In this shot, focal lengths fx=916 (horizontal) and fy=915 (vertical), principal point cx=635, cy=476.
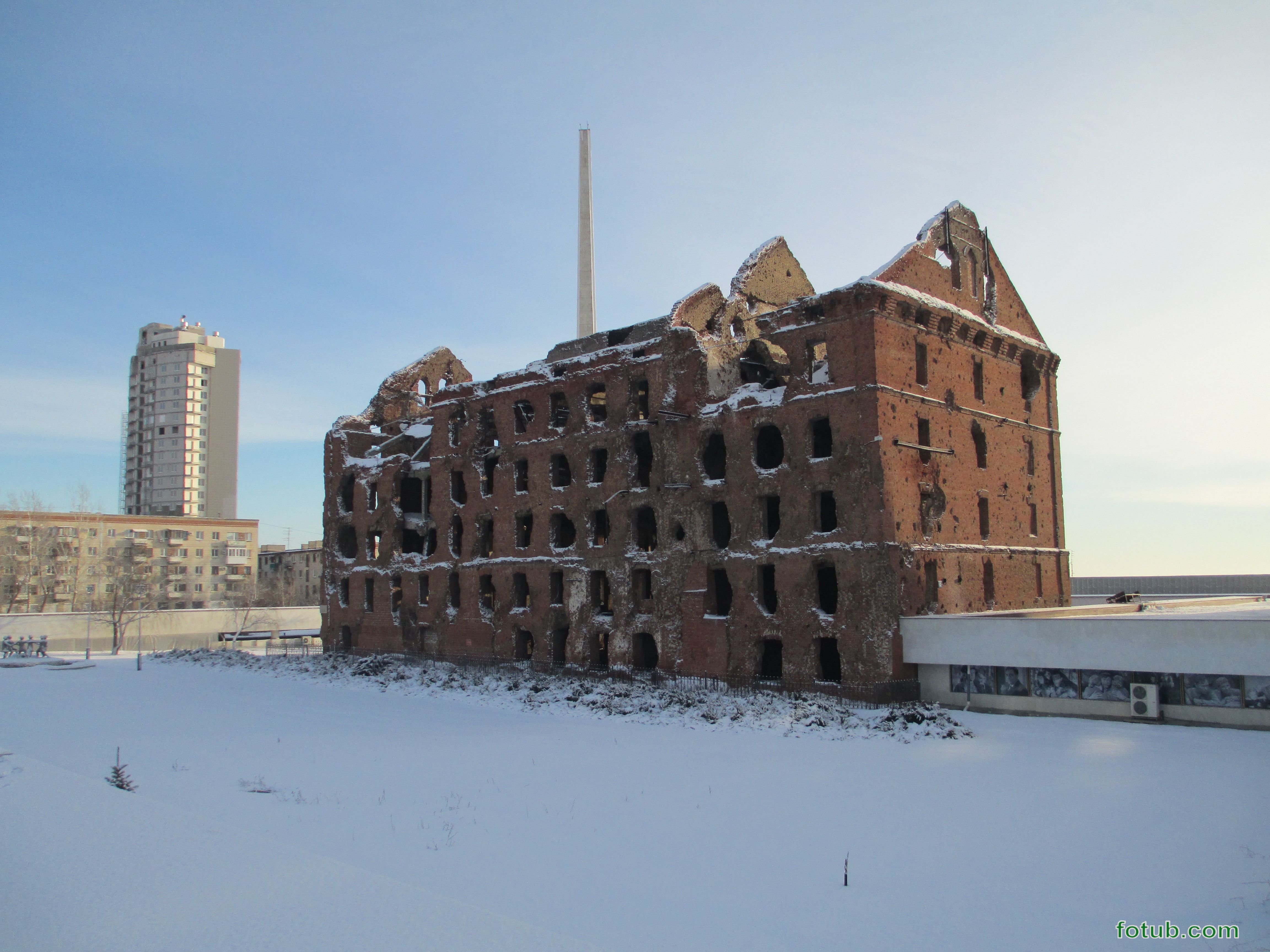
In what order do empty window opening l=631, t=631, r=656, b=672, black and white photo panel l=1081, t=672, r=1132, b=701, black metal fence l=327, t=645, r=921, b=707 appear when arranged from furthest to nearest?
empty window opening l=631, t=631, r=656, b=672
black metal fence l=327, t=645, r=921, b=707
black and white photo panel l=1081, t=672, r=1132, b=701

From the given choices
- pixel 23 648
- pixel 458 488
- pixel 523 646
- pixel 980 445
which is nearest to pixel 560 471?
pixel 458 488

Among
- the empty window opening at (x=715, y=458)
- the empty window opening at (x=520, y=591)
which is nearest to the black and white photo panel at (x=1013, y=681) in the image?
the empty window opening at (x=715, y=458)

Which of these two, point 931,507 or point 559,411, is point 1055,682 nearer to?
point 931,507

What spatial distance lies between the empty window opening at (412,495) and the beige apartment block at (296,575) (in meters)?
52.3

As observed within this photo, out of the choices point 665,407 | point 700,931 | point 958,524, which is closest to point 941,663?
point 958,524

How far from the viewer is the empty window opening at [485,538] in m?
41.1

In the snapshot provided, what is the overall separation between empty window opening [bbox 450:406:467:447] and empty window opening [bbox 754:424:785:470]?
1571cm

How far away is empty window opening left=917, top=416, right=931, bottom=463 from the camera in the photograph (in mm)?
30125

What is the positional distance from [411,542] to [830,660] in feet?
77.7

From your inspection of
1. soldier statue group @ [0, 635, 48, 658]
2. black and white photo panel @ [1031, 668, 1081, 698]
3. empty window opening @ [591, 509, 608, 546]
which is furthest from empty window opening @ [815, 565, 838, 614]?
soldier statue group @ [0, 635, 48, 658]

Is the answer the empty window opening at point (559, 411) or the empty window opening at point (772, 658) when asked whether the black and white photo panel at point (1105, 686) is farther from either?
the empty window opening at point (559, 411)

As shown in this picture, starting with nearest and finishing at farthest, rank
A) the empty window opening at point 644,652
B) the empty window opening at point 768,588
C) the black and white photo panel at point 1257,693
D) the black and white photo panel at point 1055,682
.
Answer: the black and white photo panel at point 1257,693, the black and white photo panel at point 1055,682, the empty window opening at point 768,588, the empty window opening at point 644,652

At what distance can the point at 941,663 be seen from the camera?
2709 cm

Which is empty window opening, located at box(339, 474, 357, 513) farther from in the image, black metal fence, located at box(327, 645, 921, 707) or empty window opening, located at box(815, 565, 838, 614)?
empty window opening, located at box(815, 565, 838, 614)
